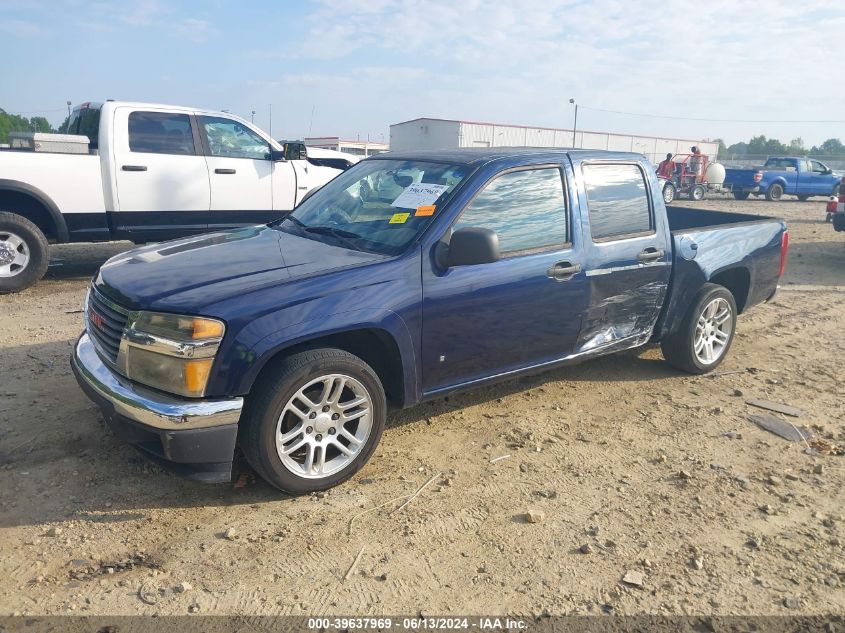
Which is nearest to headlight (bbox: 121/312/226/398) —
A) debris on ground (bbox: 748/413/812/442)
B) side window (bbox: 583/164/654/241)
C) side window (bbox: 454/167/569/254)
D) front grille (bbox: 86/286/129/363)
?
front grille (bbox: 86/286/129/363)

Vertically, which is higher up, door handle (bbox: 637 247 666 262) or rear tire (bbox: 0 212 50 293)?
door handle (bbox: 637 247 666 262)

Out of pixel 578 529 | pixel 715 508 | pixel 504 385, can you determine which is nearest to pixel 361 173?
pixel 504 385

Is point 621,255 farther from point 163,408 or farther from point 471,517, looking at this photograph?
point 163,408

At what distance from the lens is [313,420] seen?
3.32m

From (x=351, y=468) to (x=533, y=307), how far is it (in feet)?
4.74

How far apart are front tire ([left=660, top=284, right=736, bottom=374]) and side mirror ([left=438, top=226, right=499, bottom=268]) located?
2.28 meters

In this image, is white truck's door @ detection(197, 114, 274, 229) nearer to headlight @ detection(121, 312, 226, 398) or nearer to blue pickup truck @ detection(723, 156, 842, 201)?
headlight @ detection(121, 312, 226, 398)

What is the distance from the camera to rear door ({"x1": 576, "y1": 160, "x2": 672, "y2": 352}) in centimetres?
430

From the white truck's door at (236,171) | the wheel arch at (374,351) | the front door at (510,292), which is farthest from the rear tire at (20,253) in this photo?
the front door at (510,292)

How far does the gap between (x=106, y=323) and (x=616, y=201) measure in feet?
10.7

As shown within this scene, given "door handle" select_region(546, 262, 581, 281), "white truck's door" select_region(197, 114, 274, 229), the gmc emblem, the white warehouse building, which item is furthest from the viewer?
the white warehouse building

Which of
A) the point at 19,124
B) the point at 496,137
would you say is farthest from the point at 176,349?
the point at 19,124

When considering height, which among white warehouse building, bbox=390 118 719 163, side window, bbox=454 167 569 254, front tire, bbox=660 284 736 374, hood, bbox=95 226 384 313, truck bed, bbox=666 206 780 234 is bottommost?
front tire, bbox=660 284 736 374

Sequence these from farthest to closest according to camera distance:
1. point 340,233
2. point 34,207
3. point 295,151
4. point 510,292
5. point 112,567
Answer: point 295,151 → point 34,207 → point 340,233 → point 510,292 → point 112,567
